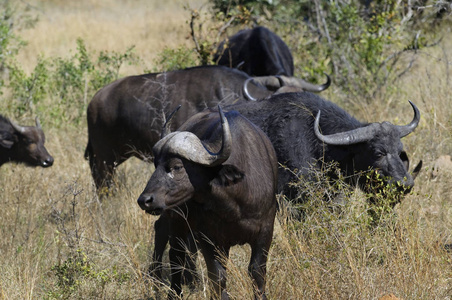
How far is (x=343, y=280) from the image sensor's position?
428 cm

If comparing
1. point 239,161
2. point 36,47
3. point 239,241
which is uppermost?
point 239,161

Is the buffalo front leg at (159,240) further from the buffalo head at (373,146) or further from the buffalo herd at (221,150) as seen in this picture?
the buffalo head at (373,146)

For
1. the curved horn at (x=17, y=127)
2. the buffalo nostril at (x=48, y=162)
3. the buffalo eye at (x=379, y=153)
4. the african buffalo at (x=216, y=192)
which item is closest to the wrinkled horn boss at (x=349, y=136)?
the buffalo eye at (x=379, y=153)

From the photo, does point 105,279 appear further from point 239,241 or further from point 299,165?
point 299,165

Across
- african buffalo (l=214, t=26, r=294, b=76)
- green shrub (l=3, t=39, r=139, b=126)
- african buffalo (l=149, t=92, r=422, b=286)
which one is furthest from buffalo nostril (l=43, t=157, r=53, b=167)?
african buffalo (l=214, t=26, r=294, b=76)

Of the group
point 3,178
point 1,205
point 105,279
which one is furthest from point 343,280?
point 3,178

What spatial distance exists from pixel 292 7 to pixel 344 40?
11.9 feet

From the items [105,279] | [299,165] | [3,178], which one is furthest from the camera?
[3,178]

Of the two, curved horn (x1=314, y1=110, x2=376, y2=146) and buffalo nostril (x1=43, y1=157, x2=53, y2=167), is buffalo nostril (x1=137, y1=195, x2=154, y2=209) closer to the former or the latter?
curved horn (x1=314, y1=110, x2=376, y2=146)

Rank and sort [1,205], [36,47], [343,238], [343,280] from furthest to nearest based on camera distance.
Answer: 1. [36,47]
2. [1,205]
3. [343,238]
4. [343,280]

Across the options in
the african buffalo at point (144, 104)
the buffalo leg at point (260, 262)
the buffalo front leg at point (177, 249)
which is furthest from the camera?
the african buffalo at point (144, 104)

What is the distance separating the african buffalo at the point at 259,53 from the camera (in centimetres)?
1102

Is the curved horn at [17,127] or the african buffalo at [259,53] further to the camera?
the african buffalo at [259,53]

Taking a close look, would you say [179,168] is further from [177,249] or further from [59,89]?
[59,89]
